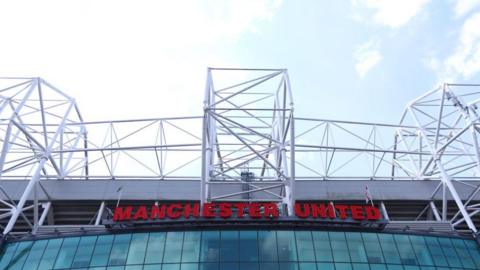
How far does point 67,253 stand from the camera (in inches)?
1138

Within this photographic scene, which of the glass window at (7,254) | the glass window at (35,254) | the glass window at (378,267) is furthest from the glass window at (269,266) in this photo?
the glass window at (7,254)

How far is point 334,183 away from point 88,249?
23699mm

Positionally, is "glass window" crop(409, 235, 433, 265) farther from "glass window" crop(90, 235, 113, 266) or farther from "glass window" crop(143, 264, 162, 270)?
"glass window" crop(90, 235, 113, 266)

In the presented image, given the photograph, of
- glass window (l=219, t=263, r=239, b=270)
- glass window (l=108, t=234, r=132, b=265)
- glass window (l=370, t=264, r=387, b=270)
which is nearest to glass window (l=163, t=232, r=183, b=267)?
glass window (l=108, t=234, r=132, b=265)

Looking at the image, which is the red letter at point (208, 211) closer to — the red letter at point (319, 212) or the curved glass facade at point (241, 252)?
the curved glass facade at point (241, 252)

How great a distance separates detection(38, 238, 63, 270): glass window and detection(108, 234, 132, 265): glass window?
4.20m

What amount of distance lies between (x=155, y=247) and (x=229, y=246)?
5251 millimetres

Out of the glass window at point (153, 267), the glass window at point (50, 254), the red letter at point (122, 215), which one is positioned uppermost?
the red letter at point (122, 215)

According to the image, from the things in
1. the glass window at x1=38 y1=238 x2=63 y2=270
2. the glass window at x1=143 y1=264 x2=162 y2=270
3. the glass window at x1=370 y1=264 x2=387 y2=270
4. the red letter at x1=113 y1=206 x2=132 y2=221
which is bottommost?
the glass window at x1=143 y1=264 x2=162 y2=270

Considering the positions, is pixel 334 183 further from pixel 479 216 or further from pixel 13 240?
pixel 13 240

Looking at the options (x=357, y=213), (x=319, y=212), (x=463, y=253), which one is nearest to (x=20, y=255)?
(x=319, y=212)

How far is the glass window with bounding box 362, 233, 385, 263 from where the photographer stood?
28.5 metres

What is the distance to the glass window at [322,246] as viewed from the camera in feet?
91.9

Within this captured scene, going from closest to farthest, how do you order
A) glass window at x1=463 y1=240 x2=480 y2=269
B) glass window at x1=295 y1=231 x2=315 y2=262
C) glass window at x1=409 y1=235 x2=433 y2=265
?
glass window at x1=295 y1=231 x2=315 y2=262 → glass window at x1=409 y1=235 x2=433 y2=265 → glass window at x1=463 y1=240 x2=480 y2=269
